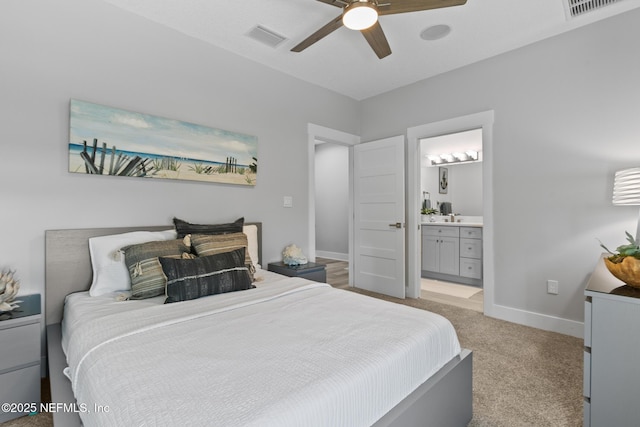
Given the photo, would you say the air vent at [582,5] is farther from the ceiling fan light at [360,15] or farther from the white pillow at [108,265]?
Result: the white pillow at [108,265]

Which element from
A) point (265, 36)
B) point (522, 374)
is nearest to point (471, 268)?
point (522, 374)

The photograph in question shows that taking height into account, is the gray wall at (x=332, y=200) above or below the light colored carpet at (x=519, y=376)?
above

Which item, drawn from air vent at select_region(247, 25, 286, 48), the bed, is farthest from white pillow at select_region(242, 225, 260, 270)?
air vent at select_region(247, 25, 286, 48)

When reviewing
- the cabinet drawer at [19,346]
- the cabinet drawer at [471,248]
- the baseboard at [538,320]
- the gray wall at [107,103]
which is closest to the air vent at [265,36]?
the gray wall at [107,103]

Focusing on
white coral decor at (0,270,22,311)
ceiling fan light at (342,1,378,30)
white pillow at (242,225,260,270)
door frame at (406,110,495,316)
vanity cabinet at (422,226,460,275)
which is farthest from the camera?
vanity cabinet at (422,226,460,275)

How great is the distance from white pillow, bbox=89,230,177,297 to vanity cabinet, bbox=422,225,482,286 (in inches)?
164

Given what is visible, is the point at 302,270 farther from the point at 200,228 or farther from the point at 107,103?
the point at 107,103

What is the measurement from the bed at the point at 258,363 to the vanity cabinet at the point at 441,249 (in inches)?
128

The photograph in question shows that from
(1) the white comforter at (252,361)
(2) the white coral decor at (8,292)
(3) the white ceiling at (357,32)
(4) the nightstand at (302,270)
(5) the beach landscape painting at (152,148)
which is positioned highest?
(3) the white ceiling at (357,32)

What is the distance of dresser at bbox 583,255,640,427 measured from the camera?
4.40 ft

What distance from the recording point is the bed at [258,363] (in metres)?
0.90

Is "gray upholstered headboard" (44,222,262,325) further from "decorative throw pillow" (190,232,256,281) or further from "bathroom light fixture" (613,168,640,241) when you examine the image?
"bathroom light fixture" (613,168,640,241)

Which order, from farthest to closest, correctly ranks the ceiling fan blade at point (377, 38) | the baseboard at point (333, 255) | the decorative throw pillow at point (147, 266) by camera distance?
the baseboard at point (333, 255) < the ceiling fan blade at point (377, 38) < the decorative throw pillow at point (147, 266)

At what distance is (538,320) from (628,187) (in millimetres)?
1453
